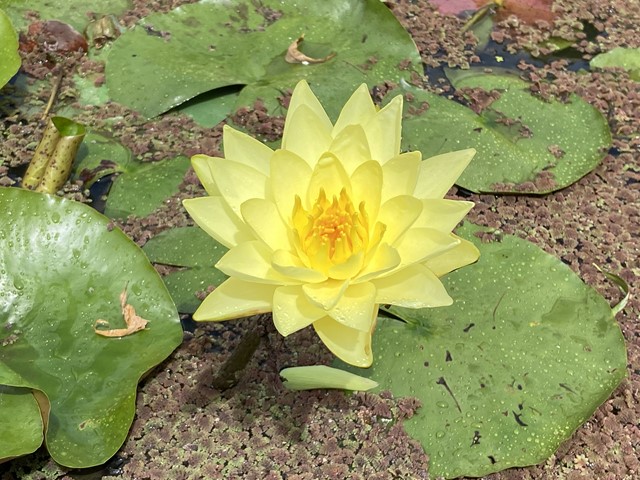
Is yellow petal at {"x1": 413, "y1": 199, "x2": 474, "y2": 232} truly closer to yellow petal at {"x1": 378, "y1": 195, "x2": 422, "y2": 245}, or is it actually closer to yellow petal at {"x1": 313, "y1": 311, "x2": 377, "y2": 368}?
yellow petal at {"x1": 378, "y1": 195, "x2": 422, "y2": 245}

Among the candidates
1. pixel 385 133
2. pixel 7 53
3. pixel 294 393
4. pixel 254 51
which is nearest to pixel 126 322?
pixel 294 393

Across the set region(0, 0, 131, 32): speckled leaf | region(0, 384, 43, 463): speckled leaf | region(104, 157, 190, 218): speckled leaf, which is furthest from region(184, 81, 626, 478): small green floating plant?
region(0, 0, 131, 32): speckled leaf

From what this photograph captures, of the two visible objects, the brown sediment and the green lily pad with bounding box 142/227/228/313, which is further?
the green lily pad with bounding box 142/227/228/313

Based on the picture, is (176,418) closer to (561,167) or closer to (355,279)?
(355,279)

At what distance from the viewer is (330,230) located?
1.29 metres

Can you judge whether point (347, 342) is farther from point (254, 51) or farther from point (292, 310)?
point (254, 51)

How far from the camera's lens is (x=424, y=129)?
7.35 feet

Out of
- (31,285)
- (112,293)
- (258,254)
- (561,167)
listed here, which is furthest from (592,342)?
(31,285)

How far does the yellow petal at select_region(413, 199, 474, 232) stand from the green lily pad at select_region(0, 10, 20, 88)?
1.53 meters

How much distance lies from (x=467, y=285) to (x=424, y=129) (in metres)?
0.65

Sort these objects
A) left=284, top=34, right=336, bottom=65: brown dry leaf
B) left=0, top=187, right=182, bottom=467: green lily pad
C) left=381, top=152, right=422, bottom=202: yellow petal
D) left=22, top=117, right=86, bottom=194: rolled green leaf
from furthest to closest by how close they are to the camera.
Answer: left=284, top=34, right=336, bottom=65: brown dry leaf, left=22, top=117, right=86, bottom=194: rolled green leaf, left=0, top=187, right=182, bottom=467: green lily pad, left=381, top=152, right=422, bottom=202: yellow petal

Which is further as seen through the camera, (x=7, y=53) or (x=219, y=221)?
(x=7, y=53)

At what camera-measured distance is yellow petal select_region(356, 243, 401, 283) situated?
1248 mm

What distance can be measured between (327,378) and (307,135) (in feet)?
1.88
